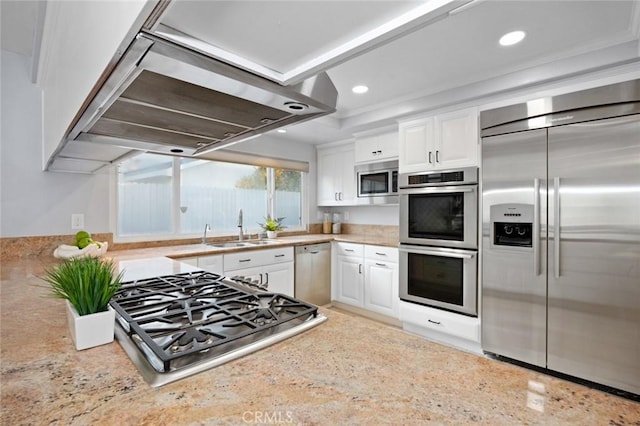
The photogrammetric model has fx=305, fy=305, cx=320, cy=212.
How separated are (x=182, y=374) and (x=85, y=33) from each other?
83 cm

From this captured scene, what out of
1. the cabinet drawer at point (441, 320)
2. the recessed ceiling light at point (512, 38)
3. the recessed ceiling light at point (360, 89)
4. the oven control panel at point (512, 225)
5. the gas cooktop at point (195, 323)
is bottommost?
the cabinet drawer at point (441, 320)

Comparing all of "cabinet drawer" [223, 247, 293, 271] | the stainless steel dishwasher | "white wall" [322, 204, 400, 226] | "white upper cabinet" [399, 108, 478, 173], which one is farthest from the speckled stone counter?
"white wall" [322, 204, 400, 226]

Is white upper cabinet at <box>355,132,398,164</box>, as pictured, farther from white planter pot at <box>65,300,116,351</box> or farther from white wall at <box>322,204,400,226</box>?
Result: white planter pot at <box>65,300,116,351</box>

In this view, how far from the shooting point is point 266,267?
3.17 meters

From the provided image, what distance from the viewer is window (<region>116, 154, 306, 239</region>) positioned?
2.89 m

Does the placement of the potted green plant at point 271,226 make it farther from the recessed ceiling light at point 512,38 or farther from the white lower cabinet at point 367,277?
the recessed ceiling light at point 512,38

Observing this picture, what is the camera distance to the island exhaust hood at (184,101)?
1.95 feet

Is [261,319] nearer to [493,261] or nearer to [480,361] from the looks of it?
[480,361]

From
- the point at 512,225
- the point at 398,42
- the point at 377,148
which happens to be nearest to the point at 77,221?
the point at 398,42

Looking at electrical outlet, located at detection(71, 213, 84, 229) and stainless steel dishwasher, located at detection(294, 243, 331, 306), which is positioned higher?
electrical outlet, located at detection(71, 213, 84, 229)

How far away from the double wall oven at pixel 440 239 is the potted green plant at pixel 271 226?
1.62 metres

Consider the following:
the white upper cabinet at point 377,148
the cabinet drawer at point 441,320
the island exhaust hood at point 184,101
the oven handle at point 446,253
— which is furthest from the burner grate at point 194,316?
the white upper cabinet at point 377,148

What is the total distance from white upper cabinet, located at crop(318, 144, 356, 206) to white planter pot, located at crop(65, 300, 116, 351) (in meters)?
3.29

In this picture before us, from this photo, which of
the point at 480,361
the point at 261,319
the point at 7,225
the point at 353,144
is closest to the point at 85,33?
the point at 261,319
